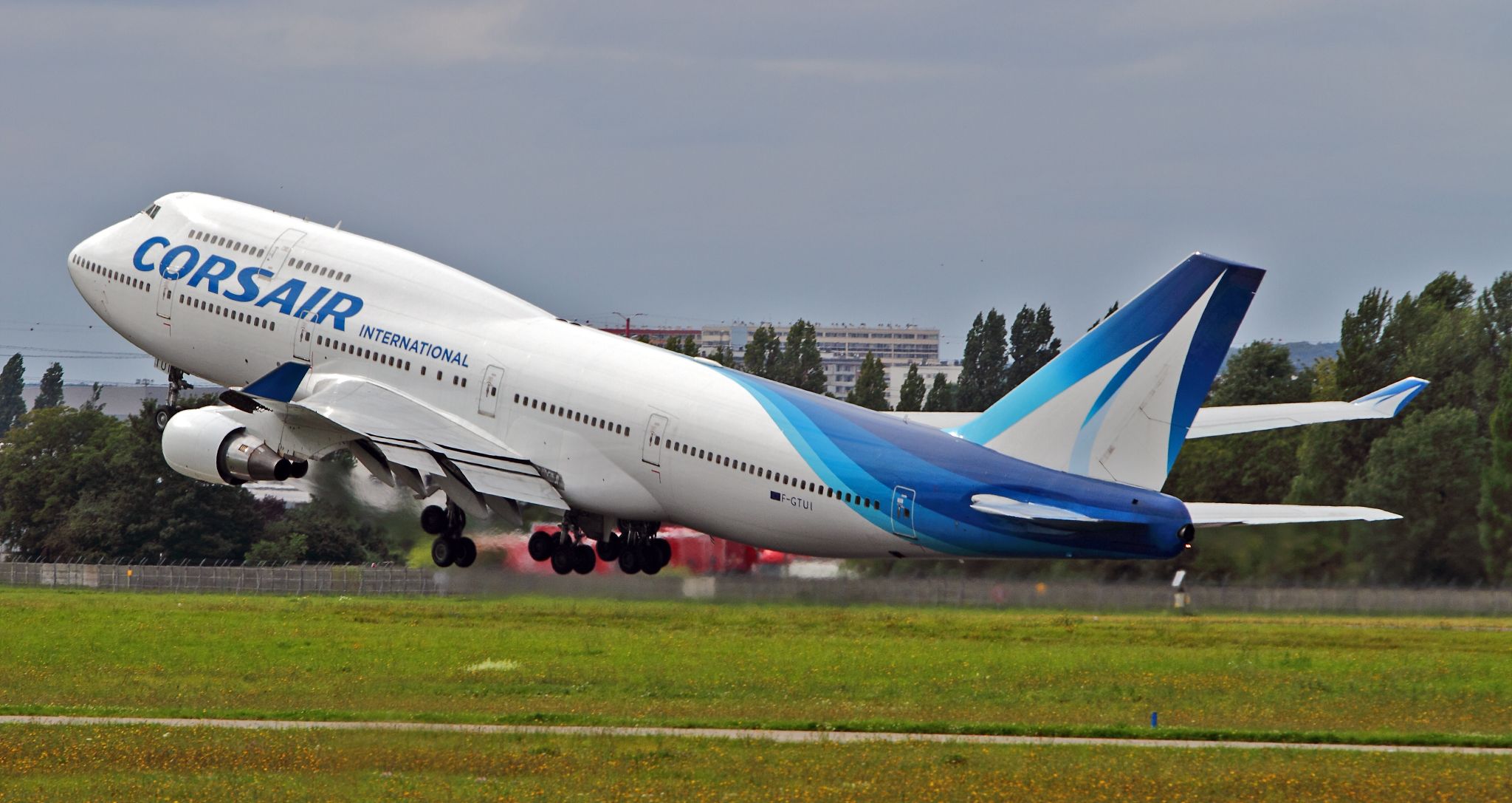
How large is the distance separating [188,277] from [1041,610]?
2149 centimetres

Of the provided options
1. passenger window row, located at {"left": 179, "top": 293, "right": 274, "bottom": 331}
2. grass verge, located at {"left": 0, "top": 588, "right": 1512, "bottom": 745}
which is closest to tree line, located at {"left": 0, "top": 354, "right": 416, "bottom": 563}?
grass verge, located at {"left": 0, "top": 588, "right": 1512, "bottom": 745}

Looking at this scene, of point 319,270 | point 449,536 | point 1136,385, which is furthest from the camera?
point 319,270

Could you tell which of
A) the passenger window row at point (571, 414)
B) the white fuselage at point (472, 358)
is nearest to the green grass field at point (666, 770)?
the white fuselage at point (472, 358)

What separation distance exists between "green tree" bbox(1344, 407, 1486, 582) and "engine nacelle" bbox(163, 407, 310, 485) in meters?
25.0

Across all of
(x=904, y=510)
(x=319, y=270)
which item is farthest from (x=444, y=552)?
(x=904, y=510)

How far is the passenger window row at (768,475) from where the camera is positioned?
36.2 meters

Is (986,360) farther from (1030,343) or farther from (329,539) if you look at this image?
(329,539)

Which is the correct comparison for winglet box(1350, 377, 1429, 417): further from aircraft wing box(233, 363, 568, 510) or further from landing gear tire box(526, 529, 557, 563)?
landing gear tire box(526, 529, 557, 563)

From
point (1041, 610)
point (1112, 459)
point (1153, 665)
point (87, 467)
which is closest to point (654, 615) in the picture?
point (1041, 610)

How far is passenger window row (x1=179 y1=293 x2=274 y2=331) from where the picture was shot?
140 ft

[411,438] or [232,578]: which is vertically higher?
[411,438]

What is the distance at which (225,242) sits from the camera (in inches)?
1724

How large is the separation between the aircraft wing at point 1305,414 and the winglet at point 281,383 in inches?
695

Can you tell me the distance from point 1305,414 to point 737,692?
479 inches
